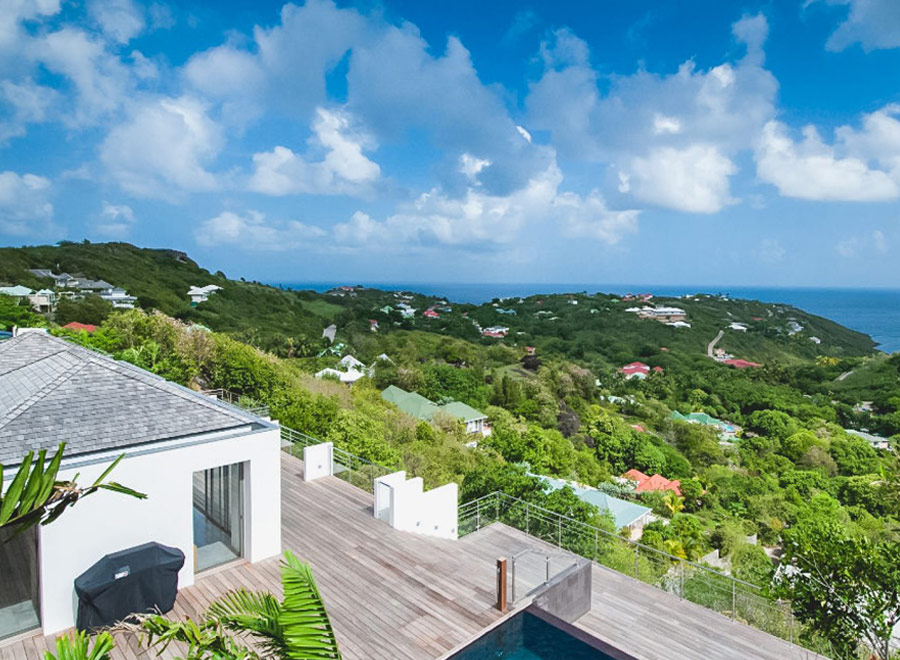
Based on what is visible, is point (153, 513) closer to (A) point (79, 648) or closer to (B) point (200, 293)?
(A) point (79, 648)

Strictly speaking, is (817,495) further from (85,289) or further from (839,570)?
(85,289)

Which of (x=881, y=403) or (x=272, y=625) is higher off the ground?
(x=272, y=625)

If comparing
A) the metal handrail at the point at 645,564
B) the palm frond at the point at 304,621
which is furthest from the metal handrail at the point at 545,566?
the palm frond at the point at 304,621

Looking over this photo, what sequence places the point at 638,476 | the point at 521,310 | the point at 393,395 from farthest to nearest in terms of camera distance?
the point at 521,310, the point at 393,395, the point at 638,476

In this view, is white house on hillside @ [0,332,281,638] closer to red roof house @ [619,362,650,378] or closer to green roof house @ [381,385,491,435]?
green roof house @ [381,385,491,435]

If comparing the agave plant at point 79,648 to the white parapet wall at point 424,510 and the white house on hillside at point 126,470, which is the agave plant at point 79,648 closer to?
the white house on hillside at point 126,470

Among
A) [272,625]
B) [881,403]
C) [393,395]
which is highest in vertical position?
[272,625]

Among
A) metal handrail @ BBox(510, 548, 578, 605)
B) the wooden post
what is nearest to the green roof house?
metal handrail @ BBox(510, 548, 578, 605)

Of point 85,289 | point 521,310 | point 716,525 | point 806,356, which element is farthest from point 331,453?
point 521,310
